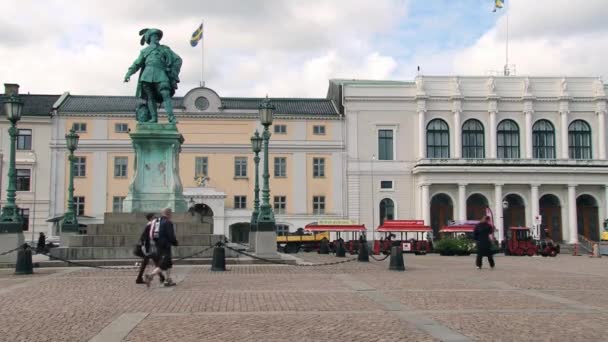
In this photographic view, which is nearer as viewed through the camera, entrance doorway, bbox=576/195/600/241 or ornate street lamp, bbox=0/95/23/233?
ornate street lamp, bbox=0/95/23/233

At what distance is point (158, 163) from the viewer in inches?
999

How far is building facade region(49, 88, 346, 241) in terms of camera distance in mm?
63125

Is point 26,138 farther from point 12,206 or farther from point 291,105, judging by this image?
point 12,206

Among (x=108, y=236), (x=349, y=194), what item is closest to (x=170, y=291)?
(x=108, y=236)

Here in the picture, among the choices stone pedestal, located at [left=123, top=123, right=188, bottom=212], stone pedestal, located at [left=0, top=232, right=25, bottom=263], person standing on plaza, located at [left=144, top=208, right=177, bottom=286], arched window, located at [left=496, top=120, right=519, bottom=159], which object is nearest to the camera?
person standing on plaza, located at [left=144, top=208, right=177, bottom=286]

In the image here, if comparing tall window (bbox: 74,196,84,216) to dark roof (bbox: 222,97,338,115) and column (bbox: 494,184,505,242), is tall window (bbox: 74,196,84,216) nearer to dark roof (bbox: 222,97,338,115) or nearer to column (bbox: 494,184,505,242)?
dark roof (bbox: 222,97,338,115)

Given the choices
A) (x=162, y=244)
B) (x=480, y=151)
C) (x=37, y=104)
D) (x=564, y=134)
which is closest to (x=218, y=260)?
(x=162, y=244)

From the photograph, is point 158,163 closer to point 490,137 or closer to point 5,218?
point 5,218

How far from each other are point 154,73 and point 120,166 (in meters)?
40.1

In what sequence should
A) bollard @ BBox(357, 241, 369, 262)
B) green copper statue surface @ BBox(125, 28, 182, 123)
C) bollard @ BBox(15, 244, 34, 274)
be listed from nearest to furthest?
bollard @ BBox(15, 244, 34, 274) < green copper statue surface @ BBox(125, 28, 182, 123) < bollard @ BBox(357, 241, 369, 262)

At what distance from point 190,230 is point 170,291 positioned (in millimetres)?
9758

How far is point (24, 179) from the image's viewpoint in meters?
62.2

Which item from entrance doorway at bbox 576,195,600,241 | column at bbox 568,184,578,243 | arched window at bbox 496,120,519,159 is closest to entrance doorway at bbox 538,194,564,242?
column at bbox 568,184,578,243

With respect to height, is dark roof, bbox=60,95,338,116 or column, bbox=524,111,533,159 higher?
dark roof, bbox=60,95,338,116
